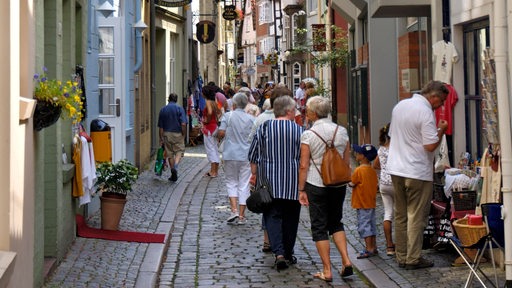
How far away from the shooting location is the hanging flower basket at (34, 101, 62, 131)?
25.9ft

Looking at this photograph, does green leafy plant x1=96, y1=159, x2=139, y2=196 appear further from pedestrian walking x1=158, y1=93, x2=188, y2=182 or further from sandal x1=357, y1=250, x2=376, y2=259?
pedestrian walking x1=158, y1=93, x2=188, y2=182

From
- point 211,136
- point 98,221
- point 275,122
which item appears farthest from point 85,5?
point 211,136

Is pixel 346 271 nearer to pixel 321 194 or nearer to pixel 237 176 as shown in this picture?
pixel 321 194

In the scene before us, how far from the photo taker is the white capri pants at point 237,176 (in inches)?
525

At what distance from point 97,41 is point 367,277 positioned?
649 centimetres

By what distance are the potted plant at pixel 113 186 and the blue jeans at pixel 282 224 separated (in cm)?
233

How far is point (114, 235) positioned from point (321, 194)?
326cm

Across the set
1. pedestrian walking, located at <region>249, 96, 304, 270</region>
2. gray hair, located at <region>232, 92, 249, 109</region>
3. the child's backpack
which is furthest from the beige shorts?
the child's backpack

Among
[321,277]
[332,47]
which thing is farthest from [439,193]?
[332,47]

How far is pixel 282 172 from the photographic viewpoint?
33.0 ft

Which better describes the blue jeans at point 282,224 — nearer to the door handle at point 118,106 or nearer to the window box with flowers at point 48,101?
the window box with flowers at point 48,101

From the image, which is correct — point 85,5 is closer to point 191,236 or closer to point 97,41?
point 97,41

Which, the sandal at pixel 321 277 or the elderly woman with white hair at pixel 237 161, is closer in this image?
the sandal at pixel 321 277

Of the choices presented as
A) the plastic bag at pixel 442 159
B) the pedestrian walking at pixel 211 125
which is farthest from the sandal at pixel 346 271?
the pedestrian walking at pixel 211 125
